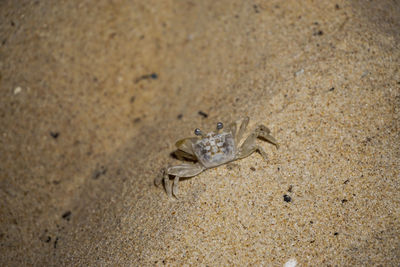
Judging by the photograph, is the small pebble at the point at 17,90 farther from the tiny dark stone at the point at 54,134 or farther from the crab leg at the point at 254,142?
the crab leg at the point at 254,142

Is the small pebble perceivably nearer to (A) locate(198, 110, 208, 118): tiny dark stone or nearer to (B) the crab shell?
(A) locate(198, 110, 208, 118): tiny dark stone

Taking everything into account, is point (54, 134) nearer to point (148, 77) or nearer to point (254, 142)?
point (148, 77)

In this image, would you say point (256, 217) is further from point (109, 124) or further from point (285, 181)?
point (109, 124)

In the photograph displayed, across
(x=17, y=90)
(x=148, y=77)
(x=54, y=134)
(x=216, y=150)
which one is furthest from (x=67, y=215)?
(x=148, y=77)

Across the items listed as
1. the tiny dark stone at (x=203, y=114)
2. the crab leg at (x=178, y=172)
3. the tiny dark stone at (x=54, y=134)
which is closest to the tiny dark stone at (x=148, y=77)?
the tiny dark stone at (x=203, y=114)

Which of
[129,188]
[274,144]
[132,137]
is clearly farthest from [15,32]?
[274,144]

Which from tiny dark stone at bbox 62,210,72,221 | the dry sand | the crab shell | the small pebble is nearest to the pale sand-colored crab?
the crab shell

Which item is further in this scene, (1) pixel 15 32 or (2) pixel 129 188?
(1) pixel 15 32
